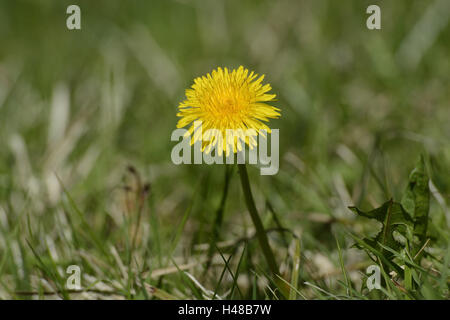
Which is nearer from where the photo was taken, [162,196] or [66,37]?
[162,196]

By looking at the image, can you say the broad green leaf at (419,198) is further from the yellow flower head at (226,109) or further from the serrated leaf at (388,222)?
the yellow flower head at (226,109)

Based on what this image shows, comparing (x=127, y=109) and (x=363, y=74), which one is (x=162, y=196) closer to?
(x=127, y=109)

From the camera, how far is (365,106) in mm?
2682

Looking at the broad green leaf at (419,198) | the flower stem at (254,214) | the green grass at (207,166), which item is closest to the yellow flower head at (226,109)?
the flower stem at (254,214)

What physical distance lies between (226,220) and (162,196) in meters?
0.35

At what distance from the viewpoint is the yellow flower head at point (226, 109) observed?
45.3 inches

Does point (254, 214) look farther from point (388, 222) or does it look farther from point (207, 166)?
point (207, 166)

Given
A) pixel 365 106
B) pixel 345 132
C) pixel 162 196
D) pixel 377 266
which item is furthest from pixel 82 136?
pixel 377 266

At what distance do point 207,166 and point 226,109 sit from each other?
115 cm

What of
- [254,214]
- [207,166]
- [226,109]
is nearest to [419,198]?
[254,214]

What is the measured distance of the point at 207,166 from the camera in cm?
232

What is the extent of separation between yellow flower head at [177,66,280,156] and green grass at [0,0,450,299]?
318 mm

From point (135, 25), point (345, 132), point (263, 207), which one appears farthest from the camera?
point (135, 25)

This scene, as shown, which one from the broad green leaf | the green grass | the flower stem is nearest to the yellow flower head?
the flower stem
